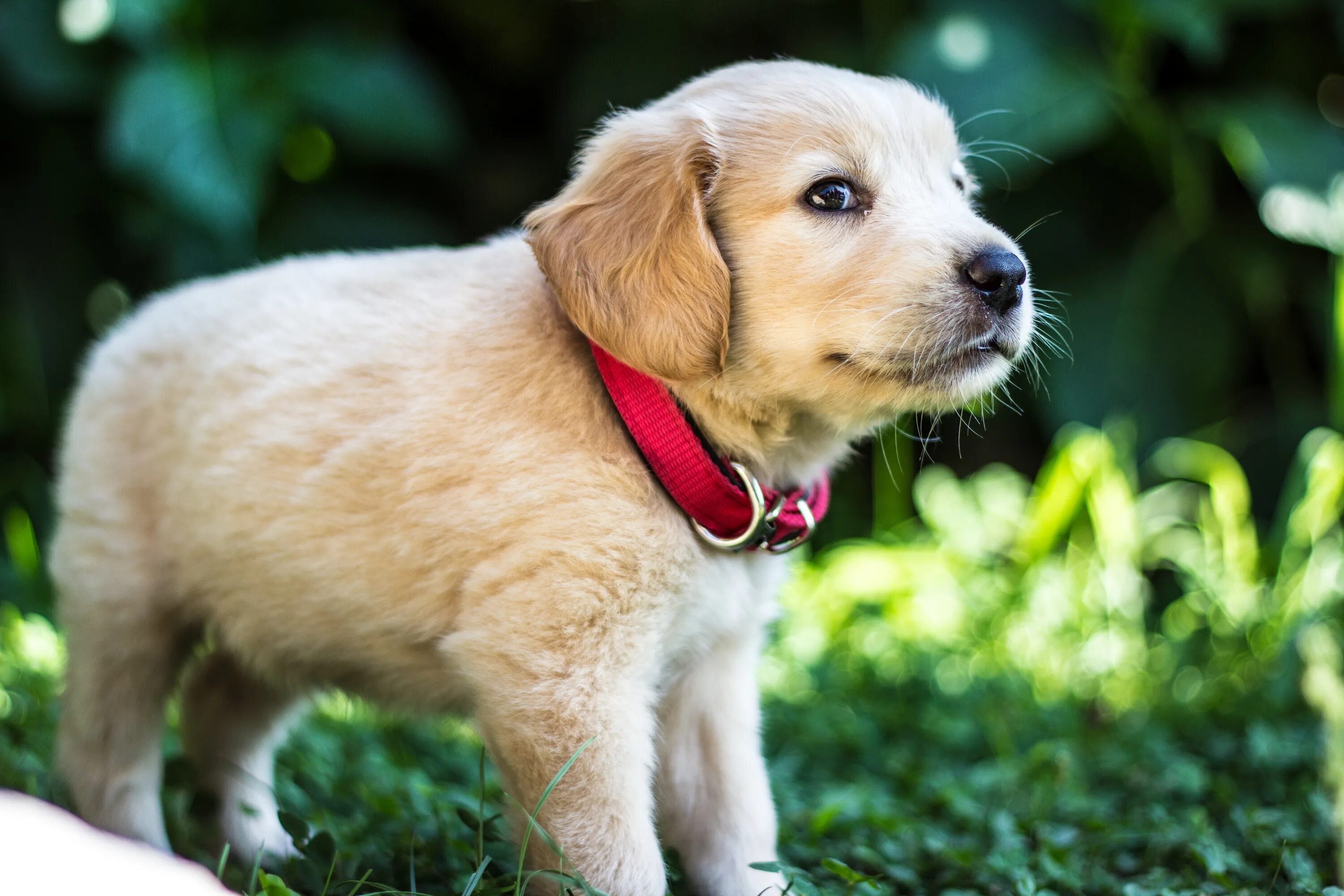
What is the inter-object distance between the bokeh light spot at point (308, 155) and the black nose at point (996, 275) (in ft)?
11.7

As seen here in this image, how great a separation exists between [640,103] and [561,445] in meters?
3.04

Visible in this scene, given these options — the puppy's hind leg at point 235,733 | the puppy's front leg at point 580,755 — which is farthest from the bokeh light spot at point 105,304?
the puppy's front leg at point 580,755

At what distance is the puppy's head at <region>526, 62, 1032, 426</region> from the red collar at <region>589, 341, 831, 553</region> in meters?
0.09

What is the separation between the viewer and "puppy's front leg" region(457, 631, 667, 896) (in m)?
2.23

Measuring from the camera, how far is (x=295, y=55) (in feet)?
15.8

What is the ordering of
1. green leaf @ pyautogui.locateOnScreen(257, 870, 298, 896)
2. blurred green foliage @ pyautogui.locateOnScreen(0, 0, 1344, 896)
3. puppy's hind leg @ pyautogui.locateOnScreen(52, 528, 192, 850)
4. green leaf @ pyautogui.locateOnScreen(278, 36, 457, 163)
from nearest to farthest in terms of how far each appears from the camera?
green leaf @ pyautogui.locateOnScreen(257, 870, 298, 896)
puppy's hind leg @ pyautogui.locateOnScreen(52, 528, 192, 850)
blurred green foliage @ pyautogui.locateOnScreen(0, 0, 1344, 896)
green leaf @ pyautogui.locateOnScreen(278, 36, 457, 163)

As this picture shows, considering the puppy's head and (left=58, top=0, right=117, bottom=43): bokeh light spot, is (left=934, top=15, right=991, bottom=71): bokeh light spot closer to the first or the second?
the puppy's head

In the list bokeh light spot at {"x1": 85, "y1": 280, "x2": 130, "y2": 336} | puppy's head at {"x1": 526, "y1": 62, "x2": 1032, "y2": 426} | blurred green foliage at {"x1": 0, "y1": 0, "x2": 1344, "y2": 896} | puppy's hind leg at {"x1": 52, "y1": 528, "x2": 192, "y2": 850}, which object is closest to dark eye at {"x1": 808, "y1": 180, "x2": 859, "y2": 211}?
puppy's head at {"x1": 526, "y1": 62, "x2": 1032, "y2": 426}

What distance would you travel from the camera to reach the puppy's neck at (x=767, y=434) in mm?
2479

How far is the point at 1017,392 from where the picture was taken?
5.31 metres

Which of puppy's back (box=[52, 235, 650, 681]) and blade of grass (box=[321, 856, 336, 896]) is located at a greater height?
puppy's back (box=[52, 235, 650, 681])

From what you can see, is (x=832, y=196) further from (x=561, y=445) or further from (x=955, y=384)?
(x=561, y=445)

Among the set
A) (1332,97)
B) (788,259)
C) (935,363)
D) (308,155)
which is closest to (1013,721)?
(935,363)

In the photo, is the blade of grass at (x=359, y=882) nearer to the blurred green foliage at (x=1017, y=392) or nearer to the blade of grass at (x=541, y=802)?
the blade of grass at (x=541, y=802)
